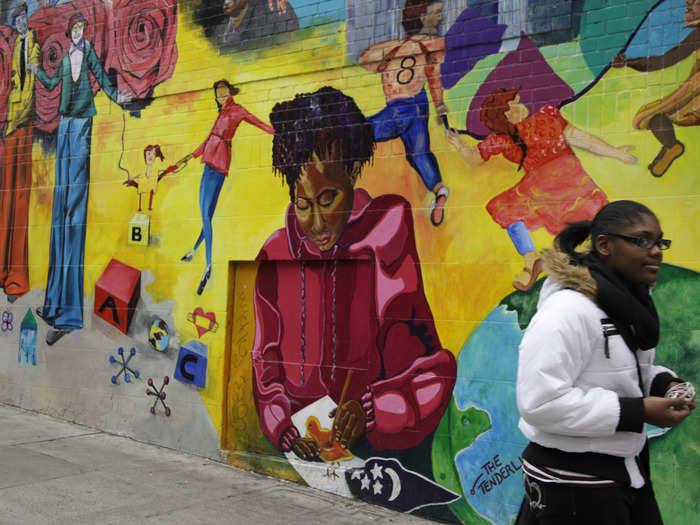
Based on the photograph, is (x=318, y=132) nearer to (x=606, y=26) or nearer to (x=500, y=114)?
(x=500, y=114)

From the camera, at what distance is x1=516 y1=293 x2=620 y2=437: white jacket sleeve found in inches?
101

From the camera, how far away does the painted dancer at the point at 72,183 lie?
856 centimetres

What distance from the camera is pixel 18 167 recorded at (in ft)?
30.7

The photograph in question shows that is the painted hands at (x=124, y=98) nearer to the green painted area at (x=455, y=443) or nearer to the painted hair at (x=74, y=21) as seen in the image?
the painted hair at (x=74, y=21)

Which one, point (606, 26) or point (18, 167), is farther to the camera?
point (18, 167)

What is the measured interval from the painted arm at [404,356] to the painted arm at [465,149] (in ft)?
1.99

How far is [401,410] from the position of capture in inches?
238

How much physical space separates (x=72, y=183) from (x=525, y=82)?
17.6 ft

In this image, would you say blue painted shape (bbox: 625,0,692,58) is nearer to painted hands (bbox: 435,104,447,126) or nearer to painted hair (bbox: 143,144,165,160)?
painted hands (bbox: 435,104,447,126)

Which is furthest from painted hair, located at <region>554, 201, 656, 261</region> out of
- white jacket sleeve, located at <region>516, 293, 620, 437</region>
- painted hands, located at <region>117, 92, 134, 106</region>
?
painted hands, located at <region>117, 92, 134, 106</region>

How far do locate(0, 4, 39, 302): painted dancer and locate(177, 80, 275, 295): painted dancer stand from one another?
298 cm

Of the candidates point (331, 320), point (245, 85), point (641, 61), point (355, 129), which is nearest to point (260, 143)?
point (245, 85)

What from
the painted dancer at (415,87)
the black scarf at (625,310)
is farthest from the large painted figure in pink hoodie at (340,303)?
the black scarf at (625,310)

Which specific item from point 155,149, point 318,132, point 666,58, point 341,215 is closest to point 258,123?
point 318,132
